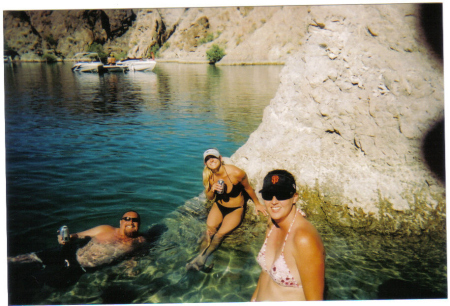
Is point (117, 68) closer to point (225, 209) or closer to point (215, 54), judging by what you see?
point (215, 54)

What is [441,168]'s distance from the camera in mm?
4152

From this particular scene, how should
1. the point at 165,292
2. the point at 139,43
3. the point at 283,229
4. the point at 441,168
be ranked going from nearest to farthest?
1. the point at 283,229
2. the point at 165,292
3. the point at 441,168
4. the point at 139,43

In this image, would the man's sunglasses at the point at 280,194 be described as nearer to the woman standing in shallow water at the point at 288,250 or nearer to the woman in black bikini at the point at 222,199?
the woman standing in shallow water at the point at 288,250

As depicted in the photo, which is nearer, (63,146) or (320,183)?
(320,183)

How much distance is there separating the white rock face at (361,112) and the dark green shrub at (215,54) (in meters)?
57.9

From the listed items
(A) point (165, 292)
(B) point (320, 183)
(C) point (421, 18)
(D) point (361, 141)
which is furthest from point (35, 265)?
(C) point (421, 18)

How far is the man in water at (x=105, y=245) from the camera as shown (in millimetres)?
4180

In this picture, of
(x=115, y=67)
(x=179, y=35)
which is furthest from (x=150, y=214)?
(x=179, y=35)

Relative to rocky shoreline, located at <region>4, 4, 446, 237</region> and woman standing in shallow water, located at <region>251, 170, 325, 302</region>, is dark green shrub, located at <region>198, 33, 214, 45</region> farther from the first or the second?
woman standing in shallow water, located at <region>251, 170, 325, 302</region>

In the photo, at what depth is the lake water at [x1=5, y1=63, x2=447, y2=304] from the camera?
3.87m

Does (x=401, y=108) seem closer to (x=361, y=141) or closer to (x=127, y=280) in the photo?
(x=361, y=141)

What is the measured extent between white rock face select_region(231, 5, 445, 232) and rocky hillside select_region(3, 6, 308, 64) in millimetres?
30286

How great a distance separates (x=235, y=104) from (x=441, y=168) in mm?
13595

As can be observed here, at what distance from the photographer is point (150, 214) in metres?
5.96
